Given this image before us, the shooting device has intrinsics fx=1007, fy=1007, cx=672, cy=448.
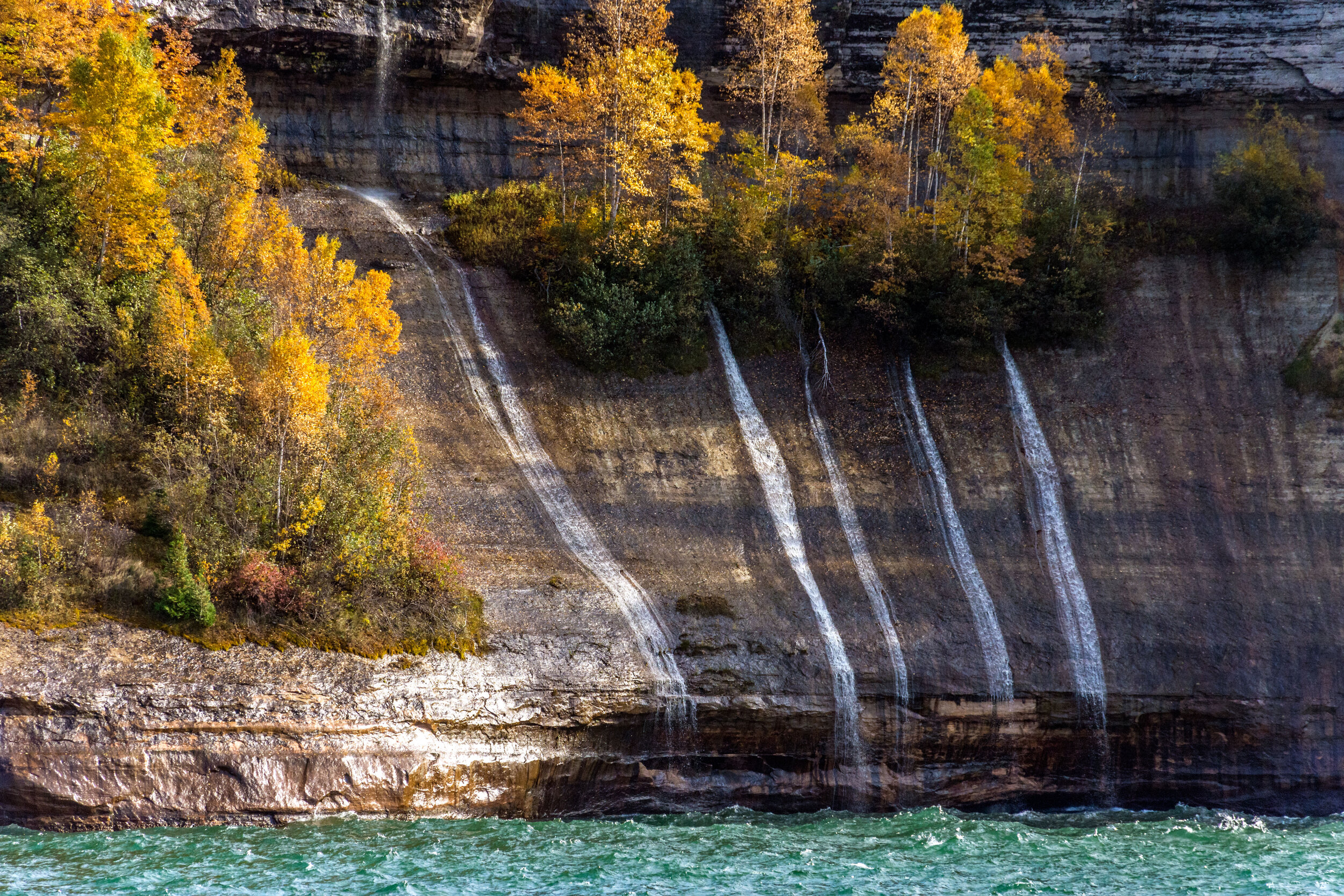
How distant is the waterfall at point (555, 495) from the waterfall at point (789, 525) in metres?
4.16

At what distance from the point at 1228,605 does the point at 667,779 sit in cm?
1727

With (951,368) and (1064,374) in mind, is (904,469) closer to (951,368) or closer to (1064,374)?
(951,368)

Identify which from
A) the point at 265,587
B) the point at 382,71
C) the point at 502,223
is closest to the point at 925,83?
the point at 502,223

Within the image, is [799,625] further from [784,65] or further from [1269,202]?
[1269,202]

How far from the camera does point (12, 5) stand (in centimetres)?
2977

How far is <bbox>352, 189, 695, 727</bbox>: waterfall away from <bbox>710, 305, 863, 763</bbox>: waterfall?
416 centimetres

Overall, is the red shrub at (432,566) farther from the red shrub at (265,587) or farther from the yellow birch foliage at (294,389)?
the yellow birch foliage at (294,389)

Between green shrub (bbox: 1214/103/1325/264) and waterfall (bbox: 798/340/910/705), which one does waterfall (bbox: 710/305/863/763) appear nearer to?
waterfall (bbox: 798/340/910/705)

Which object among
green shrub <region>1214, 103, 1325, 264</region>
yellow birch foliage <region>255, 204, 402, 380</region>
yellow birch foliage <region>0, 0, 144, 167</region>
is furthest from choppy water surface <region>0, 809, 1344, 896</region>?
green shrub <region>1214, 103, 1325, 264</region>

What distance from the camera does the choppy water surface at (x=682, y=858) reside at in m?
18.5

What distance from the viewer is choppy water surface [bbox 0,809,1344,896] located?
728 inches

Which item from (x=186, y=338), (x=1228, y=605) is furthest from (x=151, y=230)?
(x=1228, y=605)

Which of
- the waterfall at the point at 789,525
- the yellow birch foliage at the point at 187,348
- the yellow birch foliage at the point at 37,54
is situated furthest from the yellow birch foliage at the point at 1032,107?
the yellow birch foliage at the point at 37,54

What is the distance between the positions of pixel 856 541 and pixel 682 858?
12.9 meters
